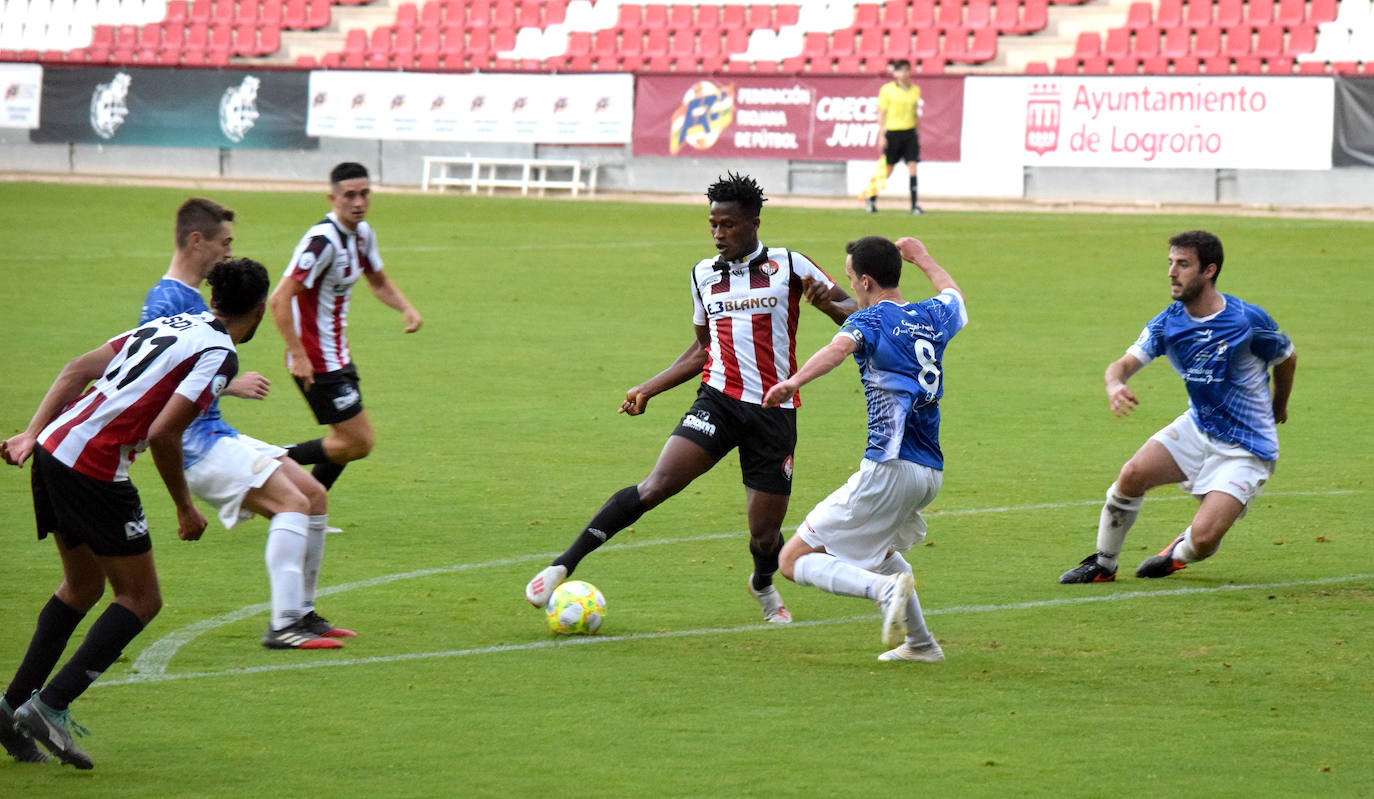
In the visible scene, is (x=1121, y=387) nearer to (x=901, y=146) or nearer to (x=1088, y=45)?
(x=901, y=146)

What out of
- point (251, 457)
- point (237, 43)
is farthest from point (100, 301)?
point (237, 43)

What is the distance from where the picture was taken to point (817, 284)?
750cm

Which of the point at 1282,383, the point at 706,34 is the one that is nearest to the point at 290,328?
the point at 1282,383

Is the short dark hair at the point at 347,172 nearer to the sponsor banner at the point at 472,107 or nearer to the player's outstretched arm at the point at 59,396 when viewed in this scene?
the player's outstretched arm at the point at 59,396

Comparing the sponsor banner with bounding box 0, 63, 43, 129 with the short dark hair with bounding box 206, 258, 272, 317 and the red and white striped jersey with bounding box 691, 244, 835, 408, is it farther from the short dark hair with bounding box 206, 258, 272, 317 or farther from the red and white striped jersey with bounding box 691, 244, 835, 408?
the short dark hair with bounding box 206, 258, 272, 317

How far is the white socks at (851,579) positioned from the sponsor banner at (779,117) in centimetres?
2469

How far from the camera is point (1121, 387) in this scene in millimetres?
7496

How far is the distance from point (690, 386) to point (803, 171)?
18.5 metres

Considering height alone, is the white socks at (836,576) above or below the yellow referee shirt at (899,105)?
below

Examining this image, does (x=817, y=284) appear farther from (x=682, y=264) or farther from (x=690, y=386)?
(x=682, y=264)

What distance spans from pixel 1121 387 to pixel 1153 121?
22043mm

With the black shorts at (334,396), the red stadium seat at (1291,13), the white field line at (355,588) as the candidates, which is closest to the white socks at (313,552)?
the white field line at (355,588)


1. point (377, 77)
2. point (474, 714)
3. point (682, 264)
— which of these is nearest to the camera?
point (474, 714)

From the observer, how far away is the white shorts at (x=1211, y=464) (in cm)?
803
